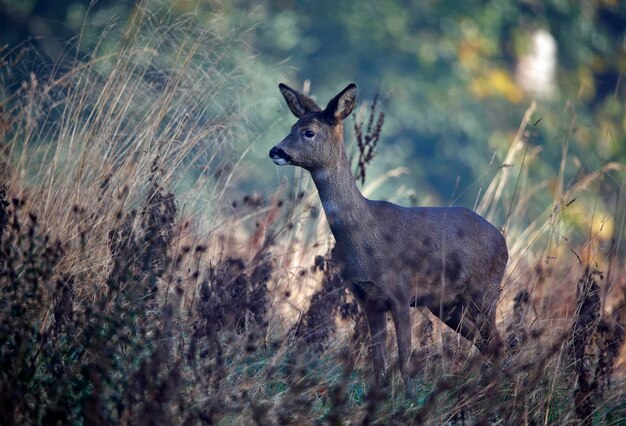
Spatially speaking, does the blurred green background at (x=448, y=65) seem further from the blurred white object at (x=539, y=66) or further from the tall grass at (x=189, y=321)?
the tall grass at (x=189, y=321)

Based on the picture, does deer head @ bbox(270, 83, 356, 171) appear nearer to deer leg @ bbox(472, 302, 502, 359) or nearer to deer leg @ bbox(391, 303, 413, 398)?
deer leg @ bbox(391, 303, 413, 398)

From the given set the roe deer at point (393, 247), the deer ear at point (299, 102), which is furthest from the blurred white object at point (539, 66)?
the deer ear at point (299, 102)

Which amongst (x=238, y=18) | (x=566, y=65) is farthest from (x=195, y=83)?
(x=566, y=65)

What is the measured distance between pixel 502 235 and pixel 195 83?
2451mm

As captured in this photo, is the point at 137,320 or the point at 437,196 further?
the point at 437,196

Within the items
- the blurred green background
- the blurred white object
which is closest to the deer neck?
the blurred green background

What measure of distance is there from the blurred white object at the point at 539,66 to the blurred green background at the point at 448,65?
25mm

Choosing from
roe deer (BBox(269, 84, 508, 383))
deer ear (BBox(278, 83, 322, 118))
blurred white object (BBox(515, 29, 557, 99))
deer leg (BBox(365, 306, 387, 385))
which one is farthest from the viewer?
blurred white object (BBox(515, 29, 557, 99))

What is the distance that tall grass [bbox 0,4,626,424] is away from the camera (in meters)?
4.04

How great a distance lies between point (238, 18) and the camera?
62.8 feet

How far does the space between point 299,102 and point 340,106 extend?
0.41 meters

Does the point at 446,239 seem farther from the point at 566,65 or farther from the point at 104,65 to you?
the point at 566,65

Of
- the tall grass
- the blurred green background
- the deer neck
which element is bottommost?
the tall grass

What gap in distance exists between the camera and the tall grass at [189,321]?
404 cm
